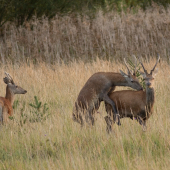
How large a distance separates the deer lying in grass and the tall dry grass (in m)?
9.81

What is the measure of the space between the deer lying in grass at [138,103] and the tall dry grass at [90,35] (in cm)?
981

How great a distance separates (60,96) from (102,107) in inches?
53.9

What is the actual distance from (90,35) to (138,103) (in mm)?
12469

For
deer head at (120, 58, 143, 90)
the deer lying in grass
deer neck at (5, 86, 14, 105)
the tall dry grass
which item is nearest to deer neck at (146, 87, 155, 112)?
the deer lying in grass

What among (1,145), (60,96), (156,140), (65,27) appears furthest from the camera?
(65,27)

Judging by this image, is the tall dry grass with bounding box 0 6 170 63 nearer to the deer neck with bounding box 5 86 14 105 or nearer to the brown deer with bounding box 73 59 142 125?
the deer neck with bounding box 5 86 14 105

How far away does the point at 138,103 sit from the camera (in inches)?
216

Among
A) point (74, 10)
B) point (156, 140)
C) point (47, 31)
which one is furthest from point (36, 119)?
point (74, 10)

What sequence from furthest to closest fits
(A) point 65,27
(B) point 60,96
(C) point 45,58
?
(A) point 65,27 → (C) point 45,58 → (B) point 60,96

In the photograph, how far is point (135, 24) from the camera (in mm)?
18203

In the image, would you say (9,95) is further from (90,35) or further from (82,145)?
(90,35)

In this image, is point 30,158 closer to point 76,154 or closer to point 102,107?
point 76,154

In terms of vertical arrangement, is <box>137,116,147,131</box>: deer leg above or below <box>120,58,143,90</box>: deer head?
below

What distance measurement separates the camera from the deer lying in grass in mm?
5371
